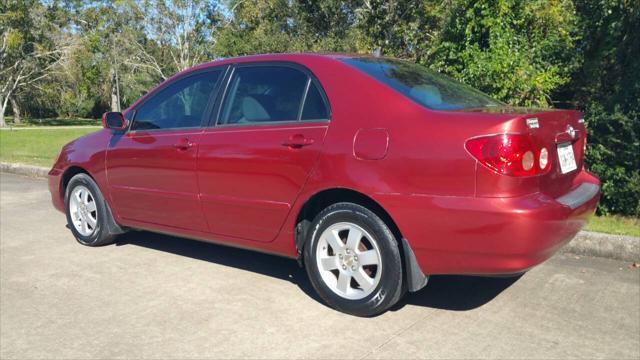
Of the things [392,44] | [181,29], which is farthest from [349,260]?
[181,29]

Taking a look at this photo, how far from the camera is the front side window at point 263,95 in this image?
4066 millimetres

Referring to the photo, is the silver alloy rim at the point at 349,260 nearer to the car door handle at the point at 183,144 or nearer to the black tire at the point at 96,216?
the car door handle at the point at 183,144

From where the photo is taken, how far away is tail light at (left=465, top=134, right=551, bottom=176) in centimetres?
315

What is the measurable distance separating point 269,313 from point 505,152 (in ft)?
6.05

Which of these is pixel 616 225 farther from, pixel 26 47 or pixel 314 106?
pixel 26 47

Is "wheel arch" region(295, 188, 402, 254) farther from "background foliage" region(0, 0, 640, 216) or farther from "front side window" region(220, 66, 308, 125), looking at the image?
"background foliage" region(0, 0, 640, 216)

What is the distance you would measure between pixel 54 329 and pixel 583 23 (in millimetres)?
6087

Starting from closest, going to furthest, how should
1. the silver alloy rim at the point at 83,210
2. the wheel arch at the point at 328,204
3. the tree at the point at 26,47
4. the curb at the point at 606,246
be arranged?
the wheel arch at the point at 328,204, the curb at the point at 606,246, the silver alloy rim at the point at 83,210, the tree at the point at 26,47

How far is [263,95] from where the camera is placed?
13.9 ft

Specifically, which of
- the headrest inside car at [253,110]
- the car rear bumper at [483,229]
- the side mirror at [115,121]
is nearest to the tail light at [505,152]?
the car rear bumper at [483,229]

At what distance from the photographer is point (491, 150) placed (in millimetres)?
3158

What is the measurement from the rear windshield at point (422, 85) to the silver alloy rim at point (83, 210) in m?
2.97

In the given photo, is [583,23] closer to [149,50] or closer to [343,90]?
[343,90]

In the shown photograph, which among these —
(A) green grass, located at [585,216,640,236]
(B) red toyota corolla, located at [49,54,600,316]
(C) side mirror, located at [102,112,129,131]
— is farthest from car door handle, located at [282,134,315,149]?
(A) green grass, located at [585,216,640,236]
